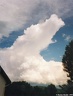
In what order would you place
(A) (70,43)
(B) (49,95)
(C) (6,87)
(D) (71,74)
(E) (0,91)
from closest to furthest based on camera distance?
1. (E) (0,91)
2. (C) (6,87)
3. (B) (49,95)
4. (D) (71,74)
5. (A) (70,43)

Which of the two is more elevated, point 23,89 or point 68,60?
point 68,60

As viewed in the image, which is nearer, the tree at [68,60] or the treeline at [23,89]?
the treeline at [23,89]

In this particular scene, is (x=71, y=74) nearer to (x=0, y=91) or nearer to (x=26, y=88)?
(x=26, y=88)

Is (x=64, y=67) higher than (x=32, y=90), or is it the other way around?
(x=64, y=67)

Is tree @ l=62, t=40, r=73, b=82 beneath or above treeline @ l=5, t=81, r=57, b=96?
above

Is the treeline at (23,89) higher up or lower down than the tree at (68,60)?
lower down

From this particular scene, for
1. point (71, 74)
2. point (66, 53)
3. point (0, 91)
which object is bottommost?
point (0, 91)

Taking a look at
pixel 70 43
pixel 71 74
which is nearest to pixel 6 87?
pixel 71 74

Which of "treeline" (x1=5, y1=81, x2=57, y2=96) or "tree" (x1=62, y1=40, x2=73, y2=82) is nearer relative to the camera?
"treeline" (x1=5, y1=81, x2=57, y2=96)

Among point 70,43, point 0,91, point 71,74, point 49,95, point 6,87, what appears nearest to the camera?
point 0,91

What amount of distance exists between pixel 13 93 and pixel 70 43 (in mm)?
30659

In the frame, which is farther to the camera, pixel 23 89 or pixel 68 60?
pixel 68 60

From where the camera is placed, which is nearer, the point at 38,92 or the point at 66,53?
the point at 38,92

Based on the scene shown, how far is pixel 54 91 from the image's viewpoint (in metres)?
28.8
